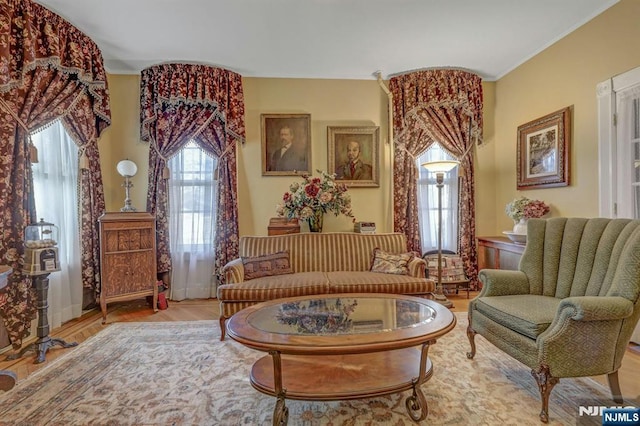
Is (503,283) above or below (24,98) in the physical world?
below

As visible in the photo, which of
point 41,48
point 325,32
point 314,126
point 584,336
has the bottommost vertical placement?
point 584,336

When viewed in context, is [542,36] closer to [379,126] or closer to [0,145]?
[379,126]

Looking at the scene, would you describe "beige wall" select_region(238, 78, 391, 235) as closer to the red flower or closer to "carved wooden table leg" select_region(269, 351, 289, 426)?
the red flower

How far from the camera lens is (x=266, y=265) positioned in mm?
3510

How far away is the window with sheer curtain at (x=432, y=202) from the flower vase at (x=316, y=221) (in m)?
1.51

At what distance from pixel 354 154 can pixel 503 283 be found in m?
2.70

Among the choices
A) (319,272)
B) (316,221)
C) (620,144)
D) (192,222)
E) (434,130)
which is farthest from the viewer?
(434,130)

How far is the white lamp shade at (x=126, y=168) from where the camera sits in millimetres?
4012

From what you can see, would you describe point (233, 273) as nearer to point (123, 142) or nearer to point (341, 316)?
point (341, 316)

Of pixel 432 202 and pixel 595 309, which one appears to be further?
pixel 432 202

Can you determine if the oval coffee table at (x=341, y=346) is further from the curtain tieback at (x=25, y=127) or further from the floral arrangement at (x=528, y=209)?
the curtain tieback at (x=25, y=127)

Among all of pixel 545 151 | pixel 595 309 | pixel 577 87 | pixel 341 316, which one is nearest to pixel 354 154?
pixel 545 151

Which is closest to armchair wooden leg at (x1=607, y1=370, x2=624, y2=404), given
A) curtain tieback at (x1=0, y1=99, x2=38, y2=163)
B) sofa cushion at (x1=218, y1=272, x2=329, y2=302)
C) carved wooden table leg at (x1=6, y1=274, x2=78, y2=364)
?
sofa cushion at (x1=218, y1=272, x2=329, y2=302)

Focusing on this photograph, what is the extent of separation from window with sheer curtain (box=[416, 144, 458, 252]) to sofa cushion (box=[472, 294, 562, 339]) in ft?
7.19
